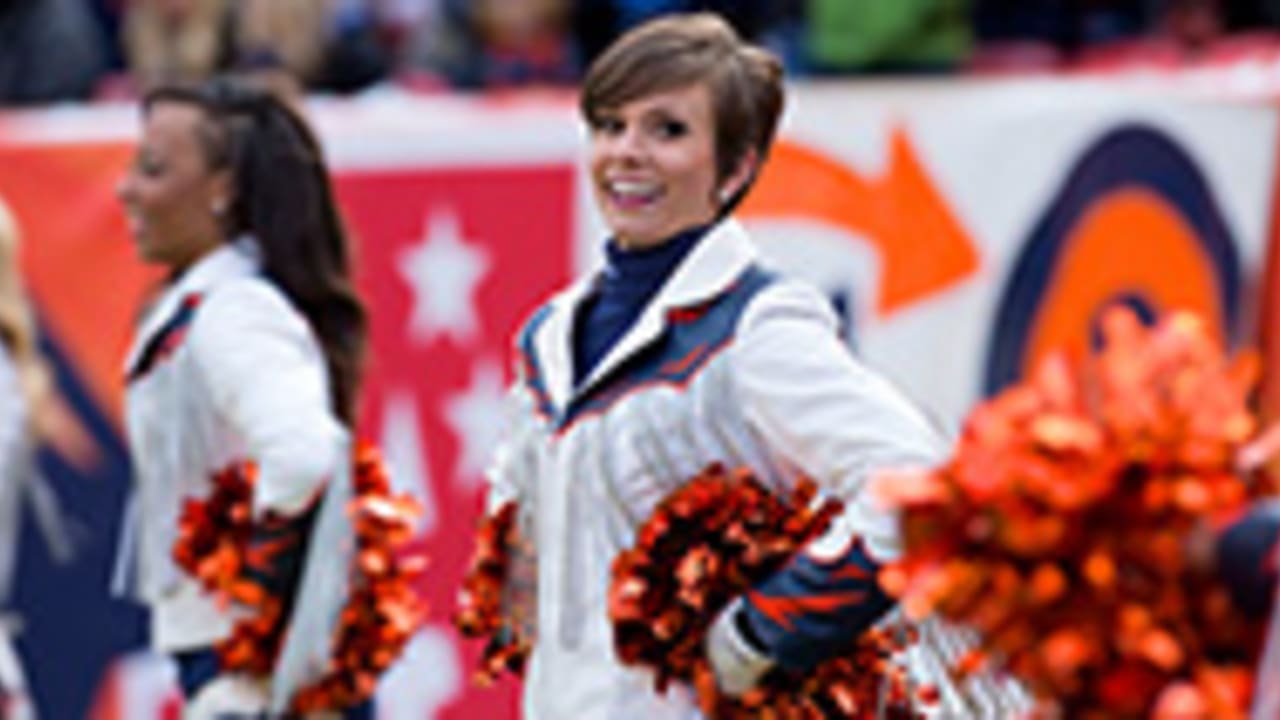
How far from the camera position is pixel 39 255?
6.80 meters

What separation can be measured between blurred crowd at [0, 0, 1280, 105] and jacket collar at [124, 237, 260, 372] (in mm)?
2989

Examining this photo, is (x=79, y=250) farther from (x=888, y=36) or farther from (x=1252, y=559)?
(x=1252, y=559)

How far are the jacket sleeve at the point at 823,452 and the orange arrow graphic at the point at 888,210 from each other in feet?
12.0

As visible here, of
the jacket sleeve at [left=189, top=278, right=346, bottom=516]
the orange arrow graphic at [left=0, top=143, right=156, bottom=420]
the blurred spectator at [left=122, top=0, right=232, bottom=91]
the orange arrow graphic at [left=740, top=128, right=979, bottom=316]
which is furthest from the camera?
the blurred spectator at [left=122, top=0, right=232, bottom=91]

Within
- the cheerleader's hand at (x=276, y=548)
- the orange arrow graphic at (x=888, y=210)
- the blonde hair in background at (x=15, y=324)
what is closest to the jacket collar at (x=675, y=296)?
the cheerleader's hand at (x=276, y=548)

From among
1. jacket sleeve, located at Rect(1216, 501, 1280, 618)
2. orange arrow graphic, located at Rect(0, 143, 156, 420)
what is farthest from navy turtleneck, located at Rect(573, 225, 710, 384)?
orange arrow graphic, located at Rect(0, 143, 156, 420)

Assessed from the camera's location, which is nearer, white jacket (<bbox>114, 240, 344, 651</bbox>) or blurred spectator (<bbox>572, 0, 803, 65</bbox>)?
white jacket (<bbox>114, 240, 344, 651</bbox>)

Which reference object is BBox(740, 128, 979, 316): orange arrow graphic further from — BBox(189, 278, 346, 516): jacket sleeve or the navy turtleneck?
the navy turtleneck

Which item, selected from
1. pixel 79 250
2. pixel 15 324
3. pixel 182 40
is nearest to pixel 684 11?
pixel 182 40

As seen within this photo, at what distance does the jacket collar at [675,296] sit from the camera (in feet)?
12.0

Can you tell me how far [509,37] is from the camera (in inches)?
342

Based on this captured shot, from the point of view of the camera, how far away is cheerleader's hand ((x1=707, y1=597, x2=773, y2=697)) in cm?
344

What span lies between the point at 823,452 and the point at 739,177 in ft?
1.88

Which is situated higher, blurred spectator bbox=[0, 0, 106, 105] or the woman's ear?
the woman's ear
